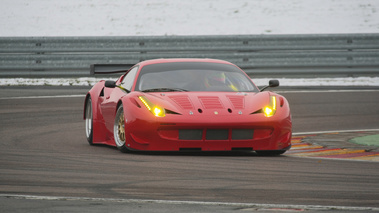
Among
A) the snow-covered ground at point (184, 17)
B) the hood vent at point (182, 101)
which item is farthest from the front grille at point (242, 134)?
the snow-covered ground at point (184, 17)

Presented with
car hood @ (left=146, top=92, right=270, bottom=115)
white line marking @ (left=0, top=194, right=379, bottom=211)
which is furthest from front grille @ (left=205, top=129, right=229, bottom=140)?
white line marking @ (left=0, top=194, right=379, bottom=211)

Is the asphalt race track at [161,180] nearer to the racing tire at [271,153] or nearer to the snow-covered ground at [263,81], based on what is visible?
the racing tire at [271,153]

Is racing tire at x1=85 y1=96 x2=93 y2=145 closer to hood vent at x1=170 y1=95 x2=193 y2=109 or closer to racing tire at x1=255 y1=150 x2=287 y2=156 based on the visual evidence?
hood vent at x1=170 y1=95 x2=193 y2=109

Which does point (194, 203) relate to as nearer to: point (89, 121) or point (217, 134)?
point (217, 134)

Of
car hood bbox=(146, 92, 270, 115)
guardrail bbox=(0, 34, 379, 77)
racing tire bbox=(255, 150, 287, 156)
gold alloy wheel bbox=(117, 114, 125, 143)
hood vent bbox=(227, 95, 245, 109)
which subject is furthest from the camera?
guardrail bbox=(0, 34, 379, 77)

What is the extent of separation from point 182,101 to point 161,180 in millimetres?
2341

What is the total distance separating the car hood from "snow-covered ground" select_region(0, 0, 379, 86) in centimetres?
1550

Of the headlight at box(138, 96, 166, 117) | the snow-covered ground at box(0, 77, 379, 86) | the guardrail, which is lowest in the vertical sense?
the snow-covered ground at box(0, 77, 379, 86)

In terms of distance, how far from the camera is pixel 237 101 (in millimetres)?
9336

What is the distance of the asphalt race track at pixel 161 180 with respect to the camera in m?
5.74

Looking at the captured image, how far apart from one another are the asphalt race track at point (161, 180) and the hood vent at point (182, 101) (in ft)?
1.71

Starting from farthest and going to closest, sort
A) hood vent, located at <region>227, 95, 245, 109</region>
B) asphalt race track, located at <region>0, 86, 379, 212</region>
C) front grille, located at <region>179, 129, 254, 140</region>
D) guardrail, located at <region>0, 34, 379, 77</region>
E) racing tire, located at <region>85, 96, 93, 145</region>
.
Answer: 1. guardrail, located at <region>0, 34, 379, 77</region>
2. racing tire, located at <region>85, 96, 93, 145</region>
3. hood vent, located at <region>227, 95, 245, 109</region>
4. front grille, located at <region>179, 129, 254, 140</region>
5. asphalt race track, located at <region>0, 86, 379, 212</region>

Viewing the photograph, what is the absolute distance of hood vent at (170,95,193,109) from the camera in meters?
9.15

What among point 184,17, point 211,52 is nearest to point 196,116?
point 211,52
